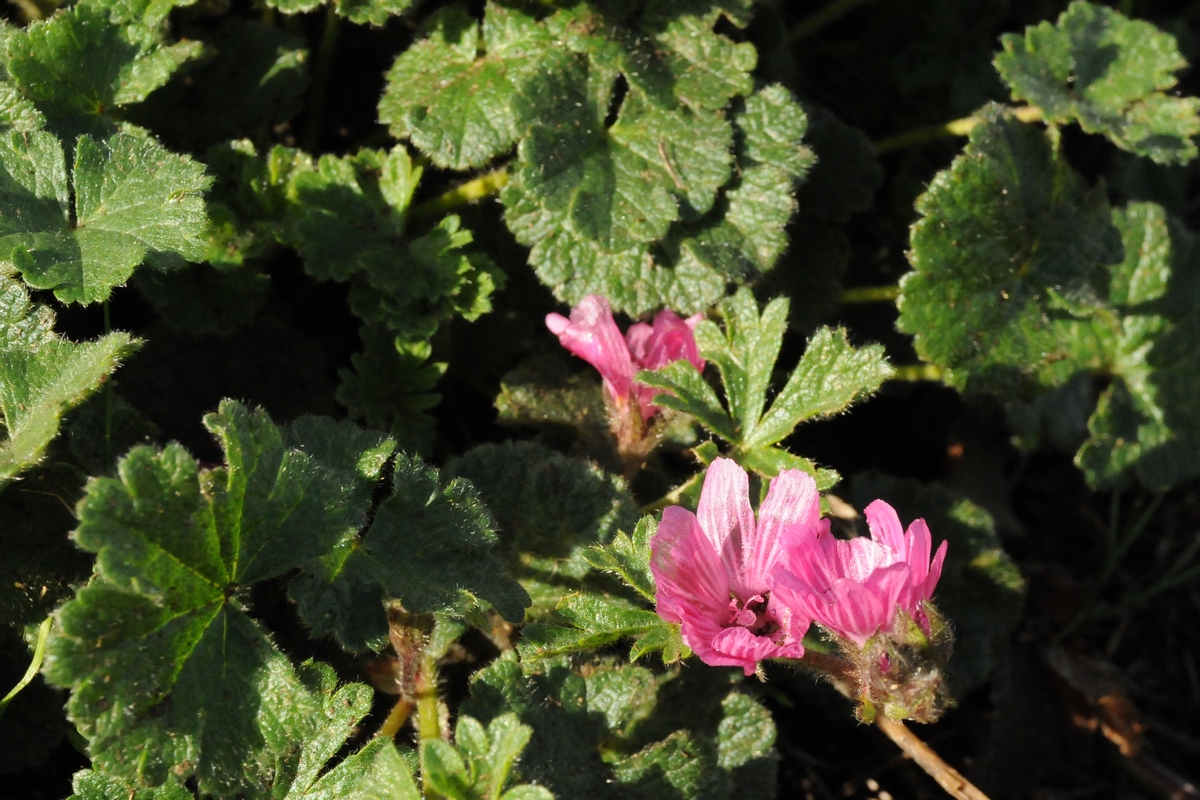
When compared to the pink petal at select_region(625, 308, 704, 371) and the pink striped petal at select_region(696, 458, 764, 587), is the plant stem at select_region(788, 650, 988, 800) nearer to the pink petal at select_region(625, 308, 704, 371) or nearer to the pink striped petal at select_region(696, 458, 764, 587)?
the pink striped petal at select_region(696, 458, 764, 587)

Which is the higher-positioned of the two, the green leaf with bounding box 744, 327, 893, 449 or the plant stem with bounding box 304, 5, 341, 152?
the plant stem with bounding box 304, 5, 341, 152

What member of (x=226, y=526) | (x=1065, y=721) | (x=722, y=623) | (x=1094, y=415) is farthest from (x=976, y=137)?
(x=226, y=526)

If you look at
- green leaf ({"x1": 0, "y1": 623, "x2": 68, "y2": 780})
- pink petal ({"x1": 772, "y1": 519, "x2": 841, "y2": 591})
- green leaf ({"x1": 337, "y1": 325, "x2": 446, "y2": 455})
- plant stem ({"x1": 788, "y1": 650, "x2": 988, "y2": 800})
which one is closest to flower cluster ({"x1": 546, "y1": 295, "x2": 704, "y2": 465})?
green leaf ({"x1": 337, "y1": 325, "x2": 446, "y2": 455})

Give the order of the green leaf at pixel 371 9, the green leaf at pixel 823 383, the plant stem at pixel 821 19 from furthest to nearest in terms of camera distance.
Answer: the plant stem at pixel 821 19 → the green leaf at pixel 371 9 → the green leaf at pixel 823 383

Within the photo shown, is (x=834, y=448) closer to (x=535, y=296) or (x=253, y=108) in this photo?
(x=535, y=296)

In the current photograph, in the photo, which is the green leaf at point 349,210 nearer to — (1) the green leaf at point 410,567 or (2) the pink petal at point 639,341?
(2) the pink petal at point 639,341

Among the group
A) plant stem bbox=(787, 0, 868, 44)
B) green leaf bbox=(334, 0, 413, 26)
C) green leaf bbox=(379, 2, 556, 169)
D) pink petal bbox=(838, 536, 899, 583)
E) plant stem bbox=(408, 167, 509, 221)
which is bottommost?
pink petal bbox=(838, 536, 899, 583)

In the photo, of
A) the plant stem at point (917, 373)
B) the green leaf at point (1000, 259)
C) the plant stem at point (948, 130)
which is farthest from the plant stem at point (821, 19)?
the plant stem at point (917, 373)
